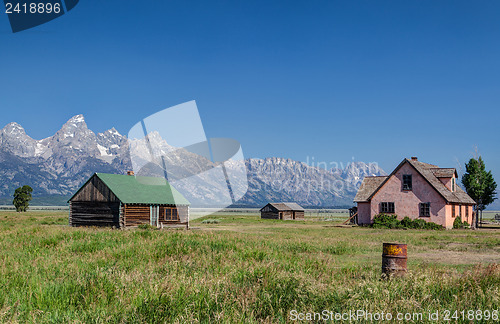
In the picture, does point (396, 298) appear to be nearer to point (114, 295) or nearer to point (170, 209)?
point (114, 295)

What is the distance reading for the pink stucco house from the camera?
138 feet

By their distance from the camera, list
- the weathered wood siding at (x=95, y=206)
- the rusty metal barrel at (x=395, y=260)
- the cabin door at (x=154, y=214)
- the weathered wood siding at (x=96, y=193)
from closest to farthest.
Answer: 1. the rusty metal barrel at (x=395, y=260)
2. the weathered wood siding at (x=95, y=206)
3. the weathered wood siding at (x=96, y=193)
4. the cabin door at (x=154, y=214)

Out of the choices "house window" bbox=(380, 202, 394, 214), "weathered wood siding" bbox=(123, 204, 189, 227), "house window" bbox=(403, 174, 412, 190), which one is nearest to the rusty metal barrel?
"weathered wood siding" bbox=(123, 204, 189, 227)

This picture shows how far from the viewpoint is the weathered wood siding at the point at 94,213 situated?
38.8 m

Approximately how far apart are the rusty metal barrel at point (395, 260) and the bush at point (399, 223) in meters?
36.3

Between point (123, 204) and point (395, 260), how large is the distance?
33407mm

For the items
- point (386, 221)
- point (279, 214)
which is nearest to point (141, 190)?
point (386, 221)

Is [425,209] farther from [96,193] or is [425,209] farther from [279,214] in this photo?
[279,214]

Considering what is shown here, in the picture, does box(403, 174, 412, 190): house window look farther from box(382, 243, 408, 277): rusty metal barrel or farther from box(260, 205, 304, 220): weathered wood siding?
box(260, 205, 304, 220): weathered wood siding

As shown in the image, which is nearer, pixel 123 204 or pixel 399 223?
pixel 123 204

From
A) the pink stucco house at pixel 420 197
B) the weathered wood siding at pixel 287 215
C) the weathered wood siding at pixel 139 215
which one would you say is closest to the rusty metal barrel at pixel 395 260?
the weathered wood siding at pixel 139 215

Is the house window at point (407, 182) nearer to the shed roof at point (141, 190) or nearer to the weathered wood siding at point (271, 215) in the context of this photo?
the shed roof at point (141, 190)

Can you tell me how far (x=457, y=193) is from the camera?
153 feet

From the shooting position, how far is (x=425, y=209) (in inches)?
1686
